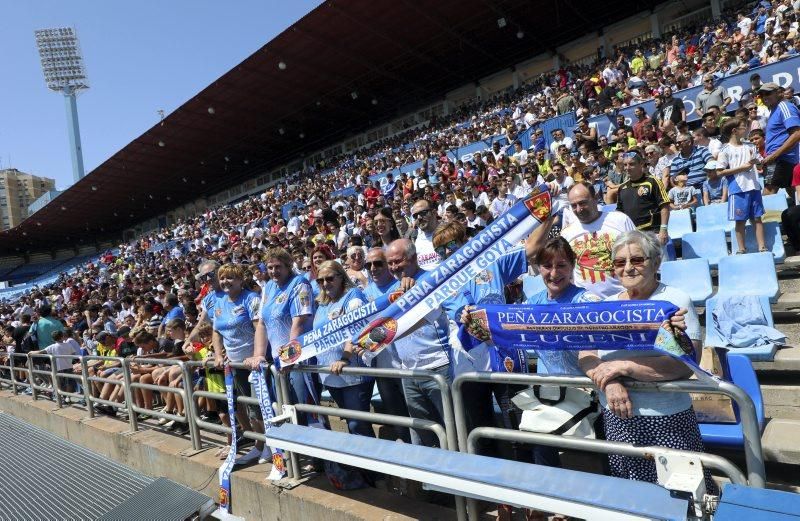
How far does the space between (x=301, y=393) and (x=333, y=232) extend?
28.1ft

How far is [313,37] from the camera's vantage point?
2009cm

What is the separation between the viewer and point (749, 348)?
3379 millimetres

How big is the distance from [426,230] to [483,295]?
143 centimetres

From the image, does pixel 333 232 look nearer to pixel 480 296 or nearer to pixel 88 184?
pixel 480 296

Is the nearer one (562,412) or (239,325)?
(562,412)

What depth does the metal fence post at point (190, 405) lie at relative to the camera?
14.6 ft

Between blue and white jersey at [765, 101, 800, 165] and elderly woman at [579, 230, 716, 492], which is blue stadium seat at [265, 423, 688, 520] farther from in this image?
blue and white jersey at [765, 101, 800, 165]

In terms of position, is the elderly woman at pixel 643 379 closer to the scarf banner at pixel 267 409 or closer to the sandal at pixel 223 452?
the scarf banner at pixel 267 409

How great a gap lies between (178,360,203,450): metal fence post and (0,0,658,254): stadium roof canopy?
55.8 feet

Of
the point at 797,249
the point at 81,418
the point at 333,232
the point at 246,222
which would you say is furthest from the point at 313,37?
the point at 797,249

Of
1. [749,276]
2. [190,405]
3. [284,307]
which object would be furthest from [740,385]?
[190,405]

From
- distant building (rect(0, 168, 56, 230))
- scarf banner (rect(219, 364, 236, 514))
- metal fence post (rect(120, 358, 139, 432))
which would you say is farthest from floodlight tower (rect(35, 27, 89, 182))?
scarf banner (rect(219, 364, 236, 514))

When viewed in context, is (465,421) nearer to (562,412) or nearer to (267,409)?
(562,412)

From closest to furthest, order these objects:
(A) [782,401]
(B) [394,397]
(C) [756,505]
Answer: (C) [756,505]
(A) [782,401]
(B) [394,397]
